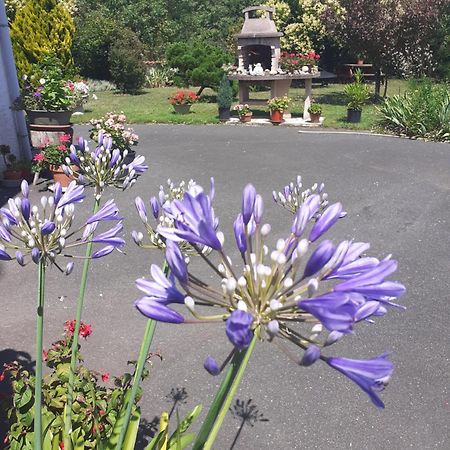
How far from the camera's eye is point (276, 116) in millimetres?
16125

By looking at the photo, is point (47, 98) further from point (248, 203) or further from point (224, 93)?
point (248, 203)

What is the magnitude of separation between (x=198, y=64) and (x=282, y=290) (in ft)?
73.2

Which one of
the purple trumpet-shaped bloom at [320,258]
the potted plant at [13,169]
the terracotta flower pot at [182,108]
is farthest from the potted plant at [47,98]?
the terracotta flower pot at [182,108]

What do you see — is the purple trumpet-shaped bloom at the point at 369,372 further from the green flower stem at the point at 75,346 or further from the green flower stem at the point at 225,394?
the green flower stem at the point at 75,346

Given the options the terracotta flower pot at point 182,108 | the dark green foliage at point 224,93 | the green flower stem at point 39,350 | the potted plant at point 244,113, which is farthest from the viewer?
the terracotta flower pot at point 182,108

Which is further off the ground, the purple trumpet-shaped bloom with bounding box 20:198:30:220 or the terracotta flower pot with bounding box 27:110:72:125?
the purple trumpet-shaped bloom with bounding box 20:198:30:220

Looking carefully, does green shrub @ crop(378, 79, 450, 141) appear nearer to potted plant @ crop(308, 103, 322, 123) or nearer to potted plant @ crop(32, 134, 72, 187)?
potted plant @ crop(308, 103, 322, 123)

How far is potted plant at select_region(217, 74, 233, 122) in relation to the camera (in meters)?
16.0

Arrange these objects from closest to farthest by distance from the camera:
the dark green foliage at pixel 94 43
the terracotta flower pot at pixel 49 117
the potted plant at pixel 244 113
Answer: the terracotta flower pot at pixel 49 117 → the potted plant at pixel 244 113 → the dark green foliage at pixel 94 43

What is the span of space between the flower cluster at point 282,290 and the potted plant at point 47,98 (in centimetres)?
844

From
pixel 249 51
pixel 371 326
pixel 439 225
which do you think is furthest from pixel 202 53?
pixel 371 326

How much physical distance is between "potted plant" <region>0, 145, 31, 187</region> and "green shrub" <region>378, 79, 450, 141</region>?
10.3 m

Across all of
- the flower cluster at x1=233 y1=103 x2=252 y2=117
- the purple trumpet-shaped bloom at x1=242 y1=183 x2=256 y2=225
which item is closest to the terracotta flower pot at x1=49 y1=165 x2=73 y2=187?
the purple trumpet-shaped bloom at x1=242 y1=183 x2=256 y2=225

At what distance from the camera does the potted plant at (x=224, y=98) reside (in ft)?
52.4
